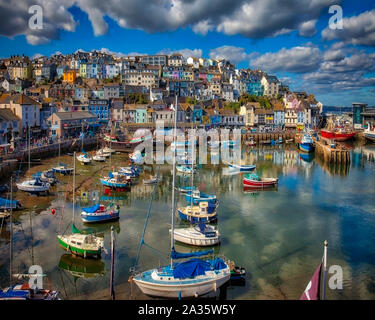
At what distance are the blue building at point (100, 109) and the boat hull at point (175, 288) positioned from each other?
52.8 meters

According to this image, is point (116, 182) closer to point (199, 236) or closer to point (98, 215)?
point (98, 215)

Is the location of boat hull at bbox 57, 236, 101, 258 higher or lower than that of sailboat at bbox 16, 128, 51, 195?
lower

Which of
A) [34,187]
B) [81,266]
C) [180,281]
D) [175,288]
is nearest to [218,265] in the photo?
[180,281]

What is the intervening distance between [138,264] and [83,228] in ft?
19.7

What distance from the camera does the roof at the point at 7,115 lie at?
4188cm

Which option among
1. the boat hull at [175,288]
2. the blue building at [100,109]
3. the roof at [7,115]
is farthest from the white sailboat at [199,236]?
the blue building at [100,109]

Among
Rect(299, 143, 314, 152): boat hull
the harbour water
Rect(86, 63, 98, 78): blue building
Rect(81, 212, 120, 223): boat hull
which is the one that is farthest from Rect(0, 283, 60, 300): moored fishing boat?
Rect(86, 63, 98, 78): blue building

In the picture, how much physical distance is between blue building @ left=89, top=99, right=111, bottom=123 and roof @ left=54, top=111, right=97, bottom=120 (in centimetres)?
288

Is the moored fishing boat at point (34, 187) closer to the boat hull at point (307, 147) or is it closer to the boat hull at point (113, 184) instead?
the boat hull at point (113, 184)

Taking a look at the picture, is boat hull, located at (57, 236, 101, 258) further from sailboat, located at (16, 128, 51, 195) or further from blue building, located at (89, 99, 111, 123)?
blue building, located at (89, 99, 111, 123)

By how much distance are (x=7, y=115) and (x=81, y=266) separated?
34.2 metres

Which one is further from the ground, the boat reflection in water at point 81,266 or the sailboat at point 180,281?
the sailboat at point 180,281

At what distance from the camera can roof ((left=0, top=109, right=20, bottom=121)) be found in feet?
137
